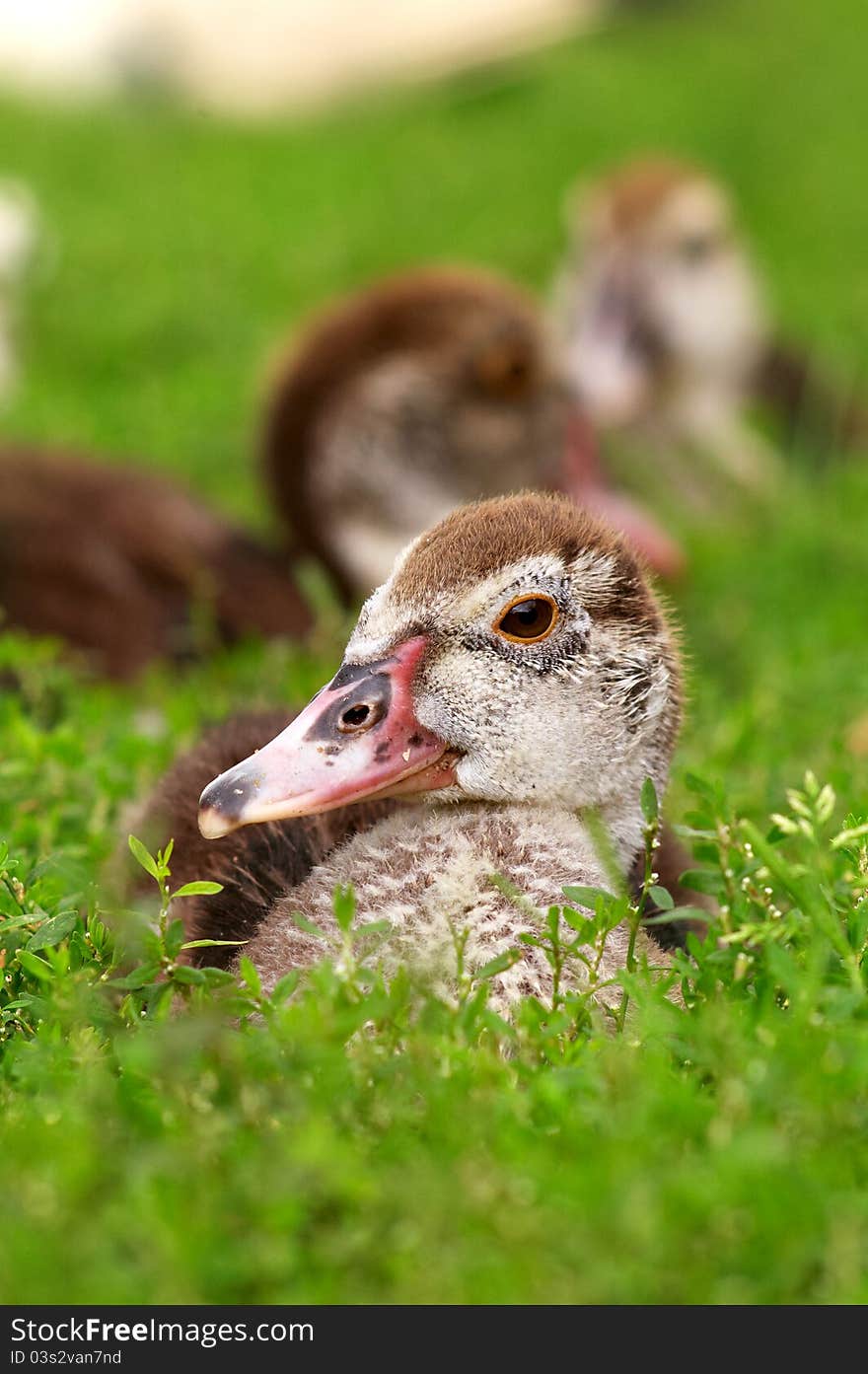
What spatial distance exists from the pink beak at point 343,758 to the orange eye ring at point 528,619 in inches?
6.3

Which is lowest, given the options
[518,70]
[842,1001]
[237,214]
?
[842,1001]

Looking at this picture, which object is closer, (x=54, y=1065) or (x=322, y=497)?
(x=54, y=1065)

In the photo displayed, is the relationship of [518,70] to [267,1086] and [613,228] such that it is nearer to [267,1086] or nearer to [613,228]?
[613,228]

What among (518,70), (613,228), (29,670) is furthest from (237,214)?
(29,670)

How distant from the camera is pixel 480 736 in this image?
3145 mm

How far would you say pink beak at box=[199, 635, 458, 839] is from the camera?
2910 millimetres

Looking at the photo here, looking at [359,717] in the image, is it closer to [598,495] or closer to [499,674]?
[499,674]

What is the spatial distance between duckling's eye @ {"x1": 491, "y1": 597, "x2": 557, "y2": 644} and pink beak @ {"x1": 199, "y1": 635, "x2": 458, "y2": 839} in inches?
6.4

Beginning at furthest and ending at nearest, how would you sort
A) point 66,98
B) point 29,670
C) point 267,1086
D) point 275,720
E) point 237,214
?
point 66,98 < point 237,214 < point 29,670 < point 275,720 < point 267,1086

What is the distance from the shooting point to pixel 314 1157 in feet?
6.50

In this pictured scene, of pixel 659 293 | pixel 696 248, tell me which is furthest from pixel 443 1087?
pixel 696 248

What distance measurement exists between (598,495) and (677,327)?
3426 millimetres

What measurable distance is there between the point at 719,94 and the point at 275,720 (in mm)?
19153

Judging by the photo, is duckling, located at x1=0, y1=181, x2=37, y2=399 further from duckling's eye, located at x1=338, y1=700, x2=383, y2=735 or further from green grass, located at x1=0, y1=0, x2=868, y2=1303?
duckling's eye, located at x1=338, y1=700, x2=383, y2=735
